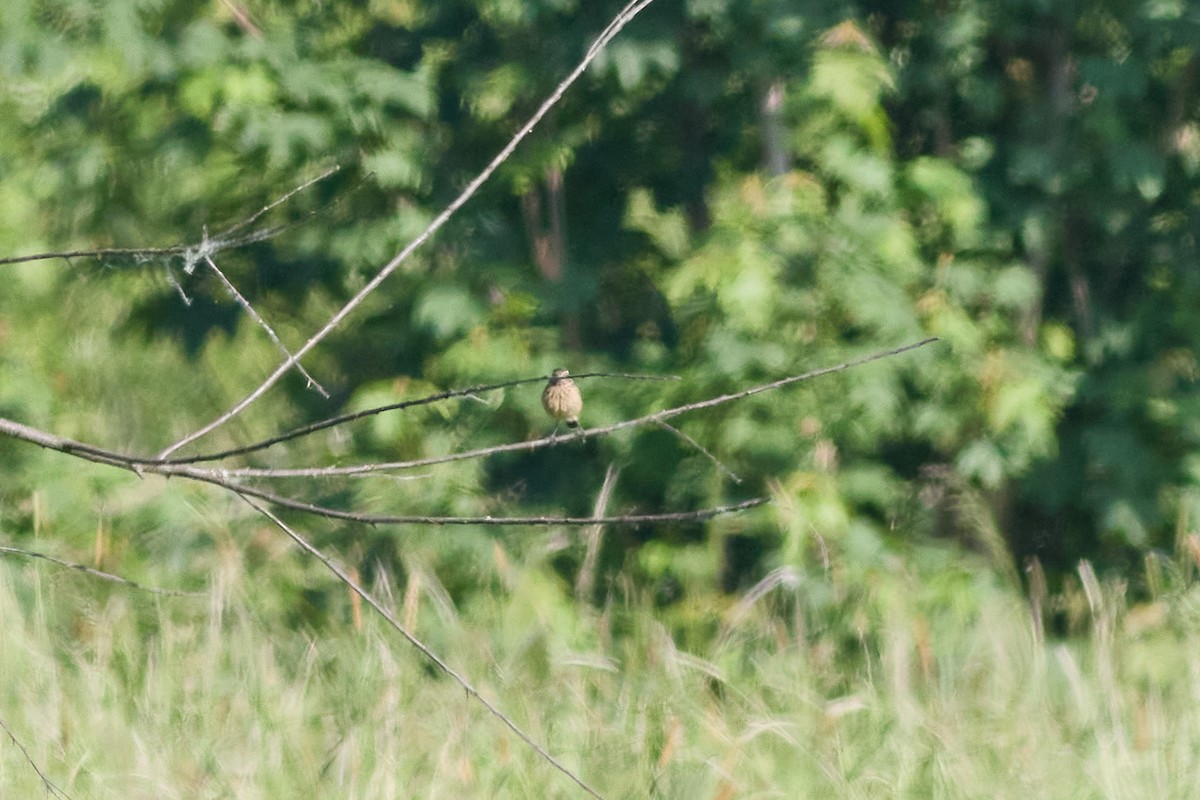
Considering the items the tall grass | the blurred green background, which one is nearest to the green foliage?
the blurred green background

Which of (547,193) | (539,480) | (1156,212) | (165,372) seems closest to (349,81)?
(547,193)

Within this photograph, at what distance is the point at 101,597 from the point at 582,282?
1795mm

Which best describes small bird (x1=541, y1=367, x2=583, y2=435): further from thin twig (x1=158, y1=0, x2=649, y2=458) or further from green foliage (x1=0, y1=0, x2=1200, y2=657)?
thin twig (x1=158, y1=0, x2=649, y2=458)

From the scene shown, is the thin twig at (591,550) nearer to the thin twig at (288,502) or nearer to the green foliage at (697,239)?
the green foliage at (697,239)

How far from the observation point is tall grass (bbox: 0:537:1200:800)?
2.89 m

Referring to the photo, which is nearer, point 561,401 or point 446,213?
point 446,213

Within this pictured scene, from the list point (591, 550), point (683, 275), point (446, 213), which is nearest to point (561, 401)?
point (591, 550)

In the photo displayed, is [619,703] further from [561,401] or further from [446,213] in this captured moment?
[446,213]

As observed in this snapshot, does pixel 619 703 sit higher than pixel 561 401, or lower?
lower

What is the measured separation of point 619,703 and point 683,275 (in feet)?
4.41

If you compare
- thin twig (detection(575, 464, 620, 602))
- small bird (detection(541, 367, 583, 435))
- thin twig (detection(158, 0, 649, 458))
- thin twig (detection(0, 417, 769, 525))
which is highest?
thin twig (detection(158, 0, 649, 458))

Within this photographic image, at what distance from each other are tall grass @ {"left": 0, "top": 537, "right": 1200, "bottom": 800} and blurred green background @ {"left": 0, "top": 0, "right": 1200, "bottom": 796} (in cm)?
19

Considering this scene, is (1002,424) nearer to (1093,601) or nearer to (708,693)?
(1093,601)

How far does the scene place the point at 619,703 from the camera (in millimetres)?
3330
